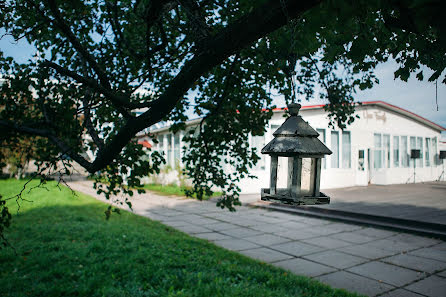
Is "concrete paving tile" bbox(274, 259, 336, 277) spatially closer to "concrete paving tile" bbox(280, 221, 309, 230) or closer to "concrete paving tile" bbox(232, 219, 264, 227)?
"concrete paving tile" bbox(280, 221, 309, 230)

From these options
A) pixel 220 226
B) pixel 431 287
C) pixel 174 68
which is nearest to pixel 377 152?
pixel 220 226

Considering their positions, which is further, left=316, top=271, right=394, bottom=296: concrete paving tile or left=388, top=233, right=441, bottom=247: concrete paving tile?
left=388, top=233, right=441, bottom=247: concrete paving tile

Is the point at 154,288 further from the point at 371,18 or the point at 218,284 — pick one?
the point at 371,18

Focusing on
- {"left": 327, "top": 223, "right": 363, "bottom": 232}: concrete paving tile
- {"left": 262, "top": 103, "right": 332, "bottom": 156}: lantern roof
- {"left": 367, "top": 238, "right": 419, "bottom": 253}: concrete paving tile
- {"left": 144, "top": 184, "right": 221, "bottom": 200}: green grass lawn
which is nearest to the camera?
{"left": 262, "top": 103, "right": 332, "bottom": 156}: lantern roof

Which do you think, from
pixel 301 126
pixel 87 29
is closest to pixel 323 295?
pixel 301 126

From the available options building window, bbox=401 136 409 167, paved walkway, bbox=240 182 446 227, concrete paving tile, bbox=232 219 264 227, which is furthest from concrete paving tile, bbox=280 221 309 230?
building window, bbox=401 136 409 167

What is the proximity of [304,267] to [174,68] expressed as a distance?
3986 millimetres

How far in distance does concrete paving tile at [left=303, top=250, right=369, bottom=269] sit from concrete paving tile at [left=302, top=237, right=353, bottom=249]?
51 cm

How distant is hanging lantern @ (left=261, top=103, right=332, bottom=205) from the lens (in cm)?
242

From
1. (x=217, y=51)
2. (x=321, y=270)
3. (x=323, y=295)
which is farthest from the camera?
(x=321, y=270)

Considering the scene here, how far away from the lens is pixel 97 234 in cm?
757

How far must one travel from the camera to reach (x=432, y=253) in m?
6.52

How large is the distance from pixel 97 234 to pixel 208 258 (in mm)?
3146

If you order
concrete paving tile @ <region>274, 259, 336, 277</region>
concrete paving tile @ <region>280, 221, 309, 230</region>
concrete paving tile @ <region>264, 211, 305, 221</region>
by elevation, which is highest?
concrete paving tile @ <region>264, 211, 305, 221</region>
